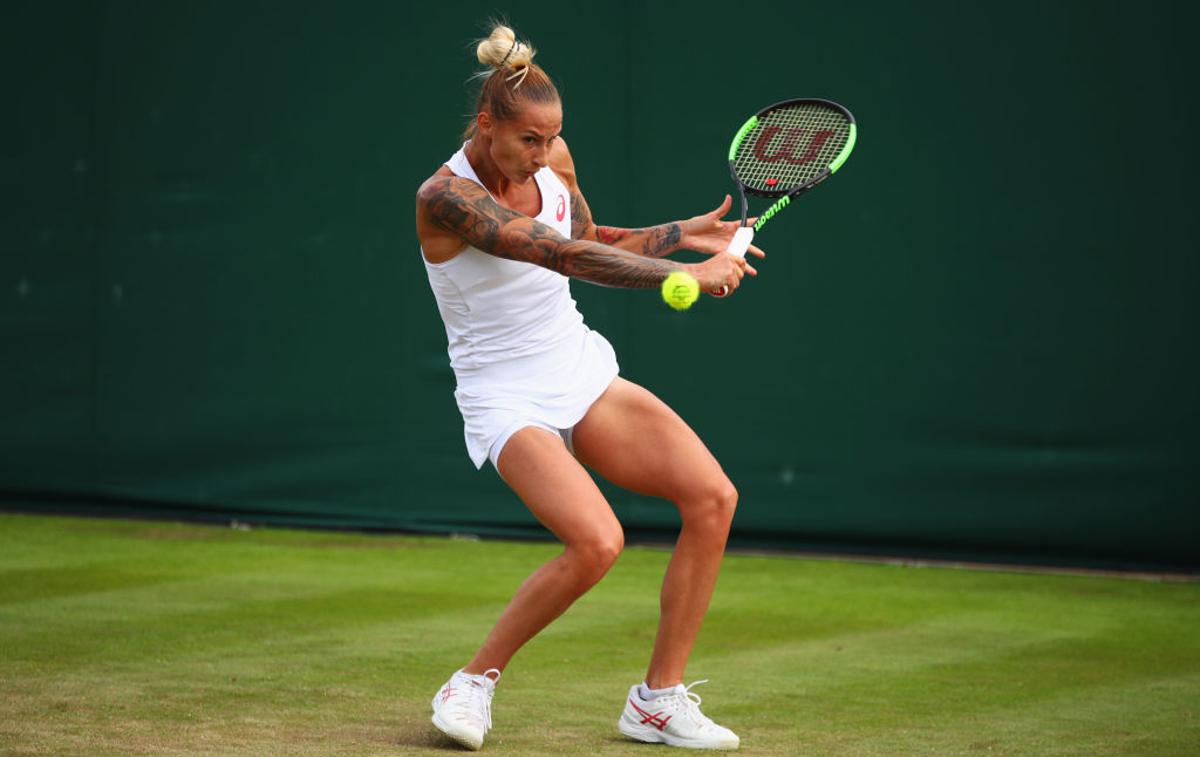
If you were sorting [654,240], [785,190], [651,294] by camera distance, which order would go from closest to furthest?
[654,240]
[785,190]
[651,294]

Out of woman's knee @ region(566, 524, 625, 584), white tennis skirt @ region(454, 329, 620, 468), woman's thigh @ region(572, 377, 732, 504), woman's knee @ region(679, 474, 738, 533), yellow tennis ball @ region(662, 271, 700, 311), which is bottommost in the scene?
woman's knee @ region(566, 524, 625, 584)

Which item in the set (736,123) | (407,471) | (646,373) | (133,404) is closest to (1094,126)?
(736,123)

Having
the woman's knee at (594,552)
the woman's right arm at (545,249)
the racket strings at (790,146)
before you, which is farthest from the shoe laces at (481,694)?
the racket strings at (790,146)

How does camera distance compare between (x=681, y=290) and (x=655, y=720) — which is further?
(x=655, y=720)

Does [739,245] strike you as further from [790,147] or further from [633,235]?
[790,147]

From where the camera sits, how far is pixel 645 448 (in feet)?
13.6

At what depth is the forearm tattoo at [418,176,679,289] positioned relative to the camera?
391 cm

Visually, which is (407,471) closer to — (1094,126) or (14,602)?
(14,602)

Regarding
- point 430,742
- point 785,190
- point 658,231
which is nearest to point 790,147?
point 785,190

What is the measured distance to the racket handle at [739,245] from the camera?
393cm

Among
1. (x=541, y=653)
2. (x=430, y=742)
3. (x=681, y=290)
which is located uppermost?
(x=681, y=290)

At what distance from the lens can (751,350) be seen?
7527mm

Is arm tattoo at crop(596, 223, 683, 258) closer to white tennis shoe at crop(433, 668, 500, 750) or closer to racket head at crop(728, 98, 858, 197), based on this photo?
racket head at crop(728, 98, 858, 197)

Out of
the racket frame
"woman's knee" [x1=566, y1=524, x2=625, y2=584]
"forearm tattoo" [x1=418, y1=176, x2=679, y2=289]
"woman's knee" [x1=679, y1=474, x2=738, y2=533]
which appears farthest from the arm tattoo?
"woman's knee" [x1=566, y1=524, x2=625, y2=584]
